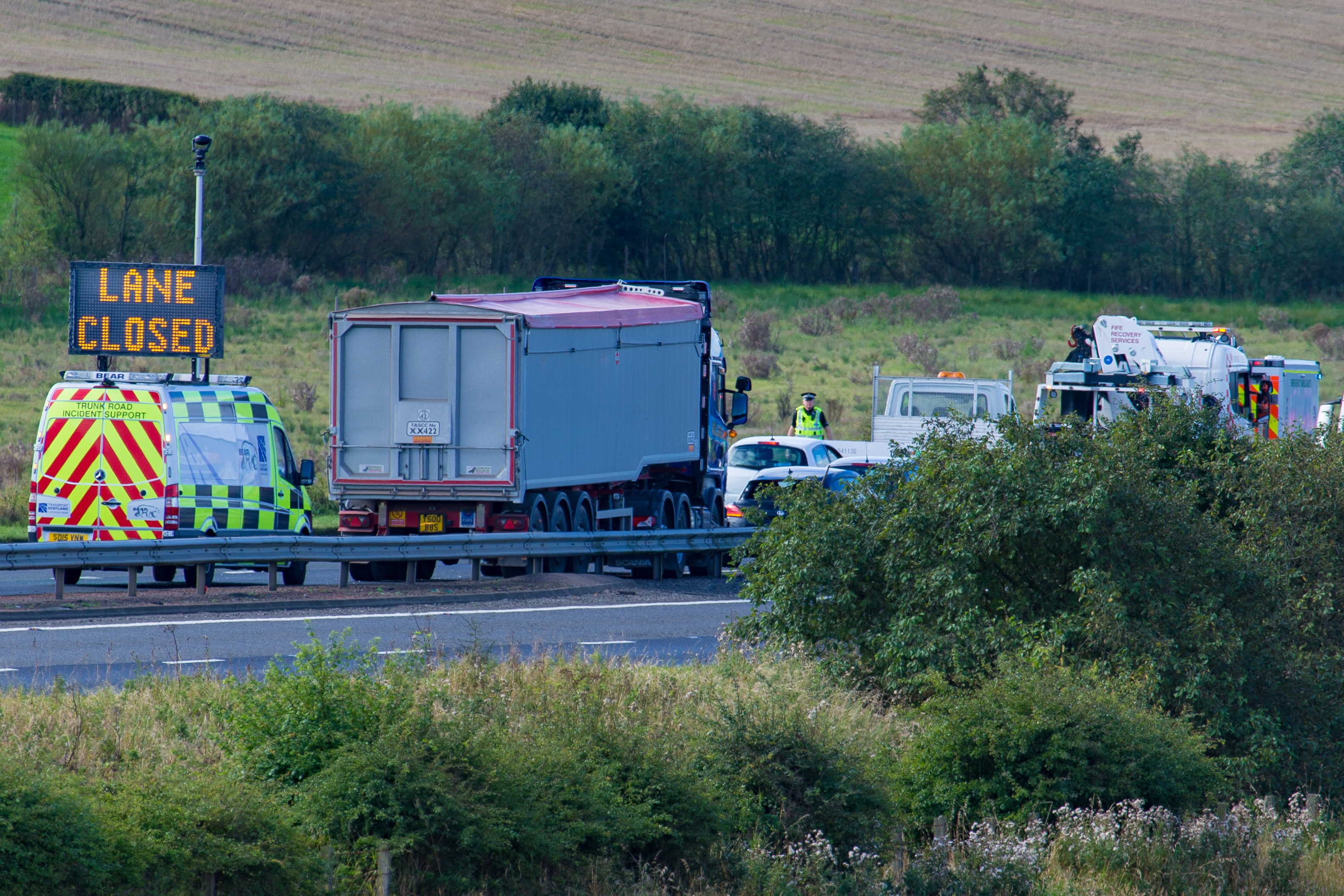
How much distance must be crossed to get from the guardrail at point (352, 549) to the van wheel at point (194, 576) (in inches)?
23.1

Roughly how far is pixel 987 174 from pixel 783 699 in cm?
7171

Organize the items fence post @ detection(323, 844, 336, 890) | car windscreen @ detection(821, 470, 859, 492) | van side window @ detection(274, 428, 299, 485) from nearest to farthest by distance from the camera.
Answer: fence post @ detection(323, 844, 336, 890), van side window @ detection(274, 428, 299, 485), car windscreen @ detection(821, 470, 859, 492)

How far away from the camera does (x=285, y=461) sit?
18984 millimetres

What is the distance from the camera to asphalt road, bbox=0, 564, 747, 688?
1315cm

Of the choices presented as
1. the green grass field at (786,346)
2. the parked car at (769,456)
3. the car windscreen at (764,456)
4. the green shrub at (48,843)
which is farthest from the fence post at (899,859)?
the car windscreen at (764,456)

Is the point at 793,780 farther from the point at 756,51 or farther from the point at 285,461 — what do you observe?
the point at 756,51

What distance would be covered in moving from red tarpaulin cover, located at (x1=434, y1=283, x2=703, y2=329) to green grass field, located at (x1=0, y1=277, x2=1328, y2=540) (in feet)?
17.0

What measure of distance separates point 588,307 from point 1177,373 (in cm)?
1250

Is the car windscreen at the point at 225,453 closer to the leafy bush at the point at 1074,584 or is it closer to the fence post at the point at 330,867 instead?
the leafy bush at the point at 1074,584

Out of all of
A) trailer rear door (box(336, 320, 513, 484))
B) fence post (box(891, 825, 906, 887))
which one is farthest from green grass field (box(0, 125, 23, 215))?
fence post (box(891, 825, 906, 887))

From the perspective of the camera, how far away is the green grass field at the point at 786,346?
117 ft

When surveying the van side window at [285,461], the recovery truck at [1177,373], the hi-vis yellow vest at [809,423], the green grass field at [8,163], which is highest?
the green grass field at [8,163]

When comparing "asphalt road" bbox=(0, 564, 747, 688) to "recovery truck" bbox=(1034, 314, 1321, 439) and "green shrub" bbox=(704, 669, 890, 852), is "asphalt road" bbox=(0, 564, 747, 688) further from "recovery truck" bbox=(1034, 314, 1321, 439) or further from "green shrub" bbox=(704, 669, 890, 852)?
"recovery truck" bbox=(1034, 314, 1321, 439)

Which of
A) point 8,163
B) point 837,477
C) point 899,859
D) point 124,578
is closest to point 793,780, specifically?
point 899,859
